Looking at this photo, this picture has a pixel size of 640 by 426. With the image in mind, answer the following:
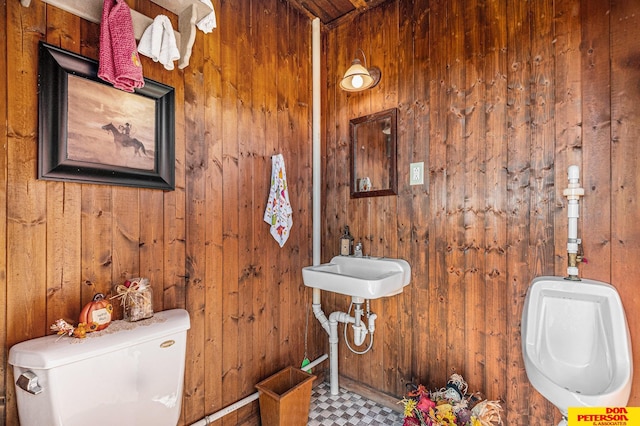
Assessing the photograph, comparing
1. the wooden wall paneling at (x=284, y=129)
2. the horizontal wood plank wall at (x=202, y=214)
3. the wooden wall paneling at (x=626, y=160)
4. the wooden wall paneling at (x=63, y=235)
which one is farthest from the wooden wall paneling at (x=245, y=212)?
the wooden wall paneling at (x=626, y=160)

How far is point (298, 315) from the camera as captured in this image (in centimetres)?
204

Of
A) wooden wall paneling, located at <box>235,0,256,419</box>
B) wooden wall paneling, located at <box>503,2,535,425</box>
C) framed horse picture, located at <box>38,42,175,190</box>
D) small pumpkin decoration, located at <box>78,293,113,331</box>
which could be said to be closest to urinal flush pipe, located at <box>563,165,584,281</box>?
wooden wall paneling, located at <box>503,2,535,425</box>

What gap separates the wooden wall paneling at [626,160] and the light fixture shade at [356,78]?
1079 millimetres

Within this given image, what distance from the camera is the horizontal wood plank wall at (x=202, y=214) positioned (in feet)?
3.44

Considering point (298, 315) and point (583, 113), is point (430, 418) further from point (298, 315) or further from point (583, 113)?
point (583, 113)

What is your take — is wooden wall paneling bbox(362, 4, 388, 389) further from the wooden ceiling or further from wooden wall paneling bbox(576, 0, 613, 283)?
wooden wall paneling bbox(576, 0, 613, 283)

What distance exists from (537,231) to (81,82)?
1.94m

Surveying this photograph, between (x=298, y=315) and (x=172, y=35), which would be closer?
(x=172, y=35)

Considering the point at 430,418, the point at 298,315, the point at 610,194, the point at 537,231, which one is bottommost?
the point at 430,418

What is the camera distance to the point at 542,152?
4.62 feet

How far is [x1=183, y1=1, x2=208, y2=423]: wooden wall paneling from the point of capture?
1.47 meters

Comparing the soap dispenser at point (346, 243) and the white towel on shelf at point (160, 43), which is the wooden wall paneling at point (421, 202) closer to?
the soap dispenser at point (346, 243)

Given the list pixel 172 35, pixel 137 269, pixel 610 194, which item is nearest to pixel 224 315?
pixel 137 269

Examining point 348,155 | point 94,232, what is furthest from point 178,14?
point 348,155
